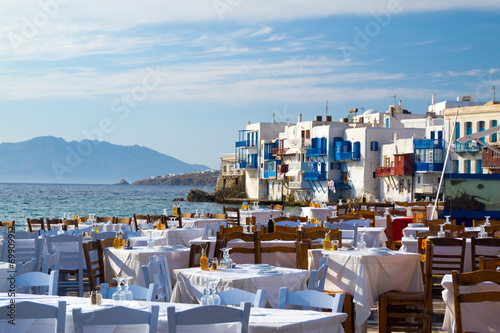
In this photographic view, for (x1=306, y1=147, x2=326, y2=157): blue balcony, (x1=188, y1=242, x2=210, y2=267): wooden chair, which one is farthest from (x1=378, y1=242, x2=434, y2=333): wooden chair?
(x1=306, y1=147, x2=326, y2=157): blue balcony

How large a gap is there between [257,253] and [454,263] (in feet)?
9.48

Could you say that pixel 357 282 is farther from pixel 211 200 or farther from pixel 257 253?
pixel 211 200

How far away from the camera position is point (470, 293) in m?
5.47

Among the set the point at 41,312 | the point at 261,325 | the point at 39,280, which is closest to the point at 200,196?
the point at 39,280

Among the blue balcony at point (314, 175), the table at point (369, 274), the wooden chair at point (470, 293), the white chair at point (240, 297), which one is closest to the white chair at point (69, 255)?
the table at point (369, 274)

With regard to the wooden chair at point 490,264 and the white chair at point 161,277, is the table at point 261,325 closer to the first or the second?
the white chair at point 161,277

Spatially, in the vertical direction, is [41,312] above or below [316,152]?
below

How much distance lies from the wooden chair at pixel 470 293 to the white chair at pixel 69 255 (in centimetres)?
545

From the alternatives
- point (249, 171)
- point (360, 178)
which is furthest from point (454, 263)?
point (249, 171)

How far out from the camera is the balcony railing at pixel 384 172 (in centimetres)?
6216

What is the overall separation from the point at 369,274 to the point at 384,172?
55466mm

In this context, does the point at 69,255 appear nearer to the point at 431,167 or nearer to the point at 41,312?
the point at 41,312

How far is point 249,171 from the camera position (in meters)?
88.7

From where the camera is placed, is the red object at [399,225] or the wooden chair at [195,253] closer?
the wooden chair at [195,253]
